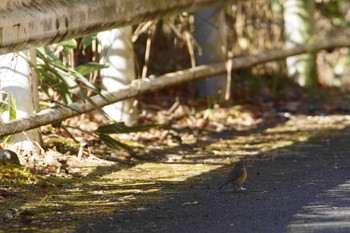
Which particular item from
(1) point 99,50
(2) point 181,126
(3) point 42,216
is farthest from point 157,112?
(3) point 42,216

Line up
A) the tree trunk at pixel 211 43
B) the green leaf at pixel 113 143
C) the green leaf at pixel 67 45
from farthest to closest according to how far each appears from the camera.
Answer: the tree trunk at pixel 211 43 → the green leaf at pixel 67 45 → the green leaf at pixel 113 143

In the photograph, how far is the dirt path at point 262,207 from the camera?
4.91m

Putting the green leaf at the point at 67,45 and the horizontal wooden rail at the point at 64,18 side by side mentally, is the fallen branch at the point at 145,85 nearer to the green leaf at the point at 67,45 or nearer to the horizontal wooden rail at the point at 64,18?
the green leaf at the point at 67,45

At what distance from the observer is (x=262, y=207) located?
550 cm

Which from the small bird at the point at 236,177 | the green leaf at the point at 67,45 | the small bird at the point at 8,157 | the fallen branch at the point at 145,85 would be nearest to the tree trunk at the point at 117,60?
the fallen branch at the point at 145,85

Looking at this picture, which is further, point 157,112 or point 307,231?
point 157,112

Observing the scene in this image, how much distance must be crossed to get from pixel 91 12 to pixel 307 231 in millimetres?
2387

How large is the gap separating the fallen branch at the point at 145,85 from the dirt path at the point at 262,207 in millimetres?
1250

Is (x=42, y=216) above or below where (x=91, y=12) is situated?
below

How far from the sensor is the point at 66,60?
8711 millimetres

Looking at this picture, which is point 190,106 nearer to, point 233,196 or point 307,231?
point 233,196

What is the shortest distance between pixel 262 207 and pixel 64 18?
1.70 meters

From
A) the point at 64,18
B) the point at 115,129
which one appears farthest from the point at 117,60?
the point at 64,18

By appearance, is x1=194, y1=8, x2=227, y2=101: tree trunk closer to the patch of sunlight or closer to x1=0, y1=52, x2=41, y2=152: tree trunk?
the patch of sunlight
